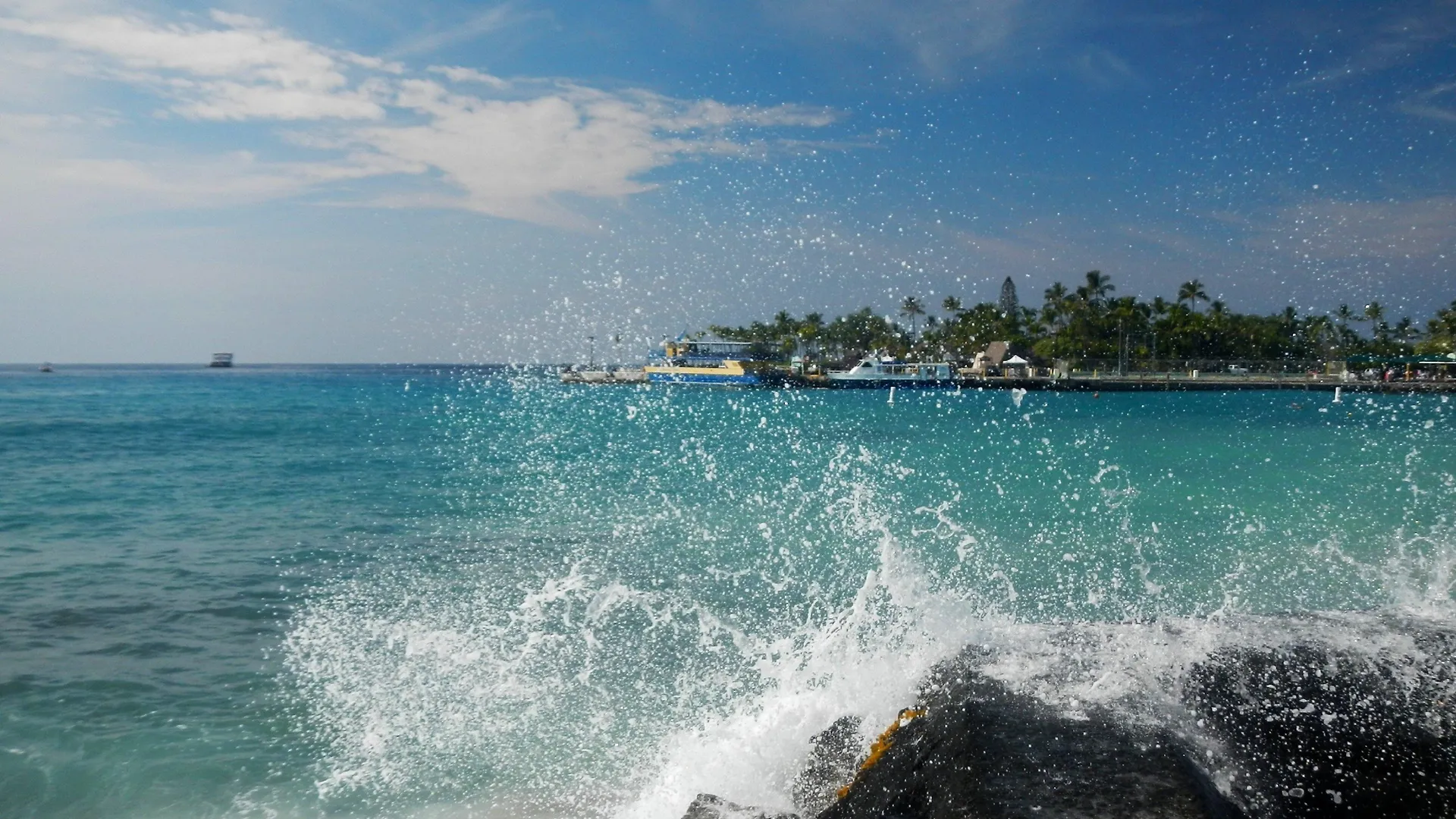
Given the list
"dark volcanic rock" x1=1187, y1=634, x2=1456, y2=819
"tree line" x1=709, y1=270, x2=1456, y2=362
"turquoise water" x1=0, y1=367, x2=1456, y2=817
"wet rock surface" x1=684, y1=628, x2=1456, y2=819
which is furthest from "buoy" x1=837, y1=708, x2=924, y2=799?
"tree line" x1=709, y1=270, x2=1456, y2=362

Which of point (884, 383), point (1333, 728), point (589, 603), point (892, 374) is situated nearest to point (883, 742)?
point (1333, 728)

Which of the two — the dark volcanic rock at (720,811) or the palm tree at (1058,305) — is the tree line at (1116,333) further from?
the dark volcanic rock at (720,811)

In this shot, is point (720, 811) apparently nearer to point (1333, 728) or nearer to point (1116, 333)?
point (1333, 728)

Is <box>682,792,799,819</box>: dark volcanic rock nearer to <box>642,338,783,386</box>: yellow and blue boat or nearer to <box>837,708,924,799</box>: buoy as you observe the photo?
<box>837,708,924,799</box>: buoy

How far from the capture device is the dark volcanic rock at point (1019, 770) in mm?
3346

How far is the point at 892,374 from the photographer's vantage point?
12850 centimetres

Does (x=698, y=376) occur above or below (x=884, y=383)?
above

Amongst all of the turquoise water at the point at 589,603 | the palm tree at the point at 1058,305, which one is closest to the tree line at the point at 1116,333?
the palm tree at the point at 1058,305

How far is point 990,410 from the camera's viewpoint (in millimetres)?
76688

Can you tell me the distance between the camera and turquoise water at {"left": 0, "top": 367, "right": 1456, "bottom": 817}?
6566 mm

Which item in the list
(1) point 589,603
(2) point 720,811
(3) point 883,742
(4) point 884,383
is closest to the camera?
(3) point 883,742

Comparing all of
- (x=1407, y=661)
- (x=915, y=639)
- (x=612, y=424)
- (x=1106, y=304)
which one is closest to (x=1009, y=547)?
(x=915, y=639)

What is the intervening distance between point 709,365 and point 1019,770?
128730 millimetres

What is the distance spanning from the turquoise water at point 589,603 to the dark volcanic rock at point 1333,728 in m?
0.25
